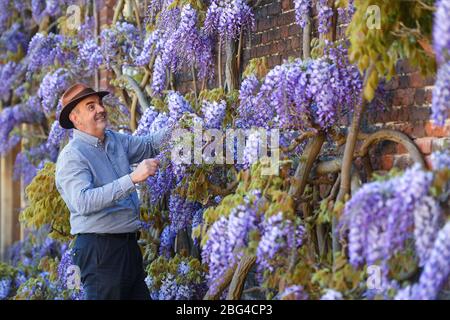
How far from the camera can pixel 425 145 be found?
3.58 metres

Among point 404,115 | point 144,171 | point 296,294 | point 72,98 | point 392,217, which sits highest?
point 72,98

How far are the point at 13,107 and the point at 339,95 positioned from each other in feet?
13.3

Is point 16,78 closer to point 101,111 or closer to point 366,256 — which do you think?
point 101,111

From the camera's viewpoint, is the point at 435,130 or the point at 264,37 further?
the point at 264,37

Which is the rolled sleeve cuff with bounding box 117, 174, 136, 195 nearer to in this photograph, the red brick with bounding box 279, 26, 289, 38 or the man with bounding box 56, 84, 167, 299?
the man with bounding box 56, 84, 167, 299

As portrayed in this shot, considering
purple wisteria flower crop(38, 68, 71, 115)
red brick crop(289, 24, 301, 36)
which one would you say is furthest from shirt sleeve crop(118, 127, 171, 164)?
purple wisteria flower crop(38, 68, 71, 115)

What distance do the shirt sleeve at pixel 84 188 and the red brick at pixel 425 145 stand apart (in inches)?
48.3

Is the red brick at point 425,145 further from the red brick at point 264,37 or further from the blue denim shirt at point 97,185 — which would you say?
the red brick at point 264,37

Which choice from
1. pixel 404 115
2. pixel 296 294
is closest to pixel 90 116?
pixel 296 294

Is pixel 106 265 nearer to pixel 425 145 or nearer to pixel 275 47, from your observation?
pixel 425 145

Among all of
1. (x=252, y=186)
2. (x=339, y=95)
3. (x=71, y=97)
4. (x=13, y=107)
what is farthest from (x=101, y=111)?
(x=13, y=107)

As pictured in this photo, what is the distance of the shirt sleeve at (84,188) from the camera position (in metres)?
3.62

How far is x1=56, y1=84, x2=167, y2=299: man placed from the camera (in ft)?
11.9

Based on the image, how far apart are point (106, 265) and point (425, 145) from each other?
1.47 meters
